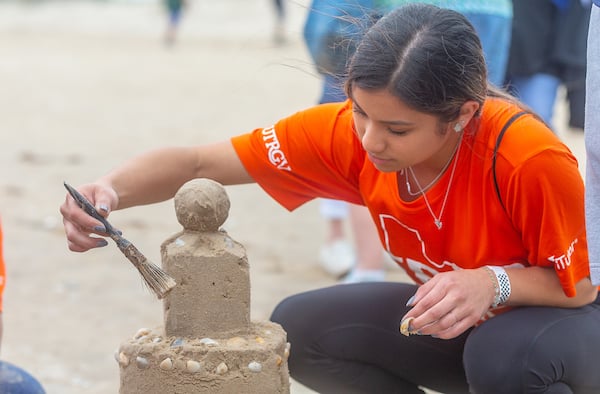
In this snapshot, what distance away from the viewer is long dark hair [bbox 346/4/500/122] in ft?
7.96

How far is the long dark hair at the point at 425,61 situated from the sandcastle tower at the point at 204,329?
0.50 m

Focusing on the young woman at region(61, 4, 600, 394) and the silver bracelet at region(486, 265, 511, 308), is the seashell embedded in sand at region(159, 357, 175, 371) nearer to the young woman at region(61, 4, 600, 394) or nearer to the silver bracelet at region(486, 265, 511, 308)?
the young woman at region(61, 4, 600, 394)

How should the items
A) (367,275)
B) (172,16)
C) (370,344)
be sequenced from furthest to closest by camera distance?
(172,16) → (367,275) → (370,344)

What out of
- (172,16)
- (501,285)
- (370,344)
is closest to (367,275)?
(370,344)

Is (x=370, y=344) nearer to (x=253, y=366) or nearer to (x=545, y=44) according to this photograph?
(x=253, y=366)

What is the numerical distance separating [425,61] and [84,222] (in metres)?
0.94

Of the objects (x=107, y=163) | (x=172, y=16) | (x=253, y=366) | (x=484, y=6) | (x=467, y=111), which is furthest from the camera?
(x=172, y=16)

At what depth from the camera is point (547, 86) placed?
5203 mm

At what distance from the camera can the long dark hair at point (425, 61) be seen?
7.96 ft

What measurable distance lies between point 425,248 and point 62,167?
20.0ft

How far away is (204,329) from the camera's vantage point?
2.49 m

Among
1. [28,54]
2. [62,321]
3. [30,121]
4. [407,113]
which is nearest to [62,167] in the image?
[30,121]

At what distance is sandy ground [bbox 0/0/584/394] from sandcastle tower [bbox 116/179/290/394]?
1.91 ft

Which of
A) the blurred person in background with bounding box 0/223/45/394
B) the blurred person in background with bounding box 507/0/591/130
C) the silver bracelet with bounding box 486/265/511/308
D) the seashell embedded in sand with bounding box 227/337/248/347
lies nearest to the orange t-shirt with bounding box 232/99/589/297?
the silver bracelet with bounding box 486/265/511/308
